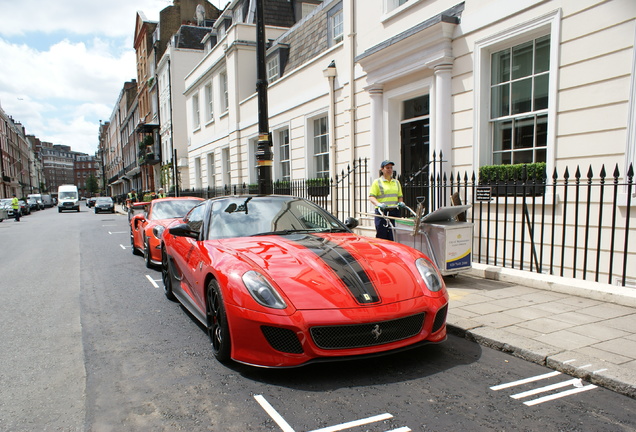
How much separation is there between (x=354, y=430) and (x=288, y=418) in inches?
17.1

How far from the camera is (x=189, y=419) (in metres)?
2.79

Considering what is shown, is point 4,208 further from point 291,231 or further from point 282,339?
point 282,339

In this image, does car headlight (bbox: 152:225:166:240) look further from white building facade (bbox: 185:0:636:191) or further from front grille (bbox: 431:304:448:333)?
front grille (bbox: 431:304:448:333)

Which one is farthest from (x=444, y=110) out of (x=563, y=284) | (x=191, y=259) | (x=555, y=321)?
(x=191, y=259)

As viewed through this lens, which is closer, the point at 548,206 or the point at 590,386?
the point at 590,386

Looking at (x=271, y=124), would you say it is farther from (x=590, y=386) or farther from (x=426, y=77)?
(x=590, y=386)

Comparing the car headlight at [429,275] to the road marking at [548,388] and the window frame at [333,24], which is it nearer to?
the road marking at [548,388]

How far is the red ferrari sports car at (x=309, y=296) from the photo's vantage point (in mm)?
3156

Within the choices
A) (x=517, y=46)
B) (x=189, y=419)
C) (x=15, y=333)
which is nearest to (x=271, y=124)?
(x=517, y=46)

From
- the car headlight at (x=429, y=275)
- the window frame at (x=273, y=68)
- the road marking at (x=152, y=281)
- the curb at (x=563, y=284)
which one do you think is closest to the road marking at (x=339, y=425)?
the car headlight at (x=429, y=275)

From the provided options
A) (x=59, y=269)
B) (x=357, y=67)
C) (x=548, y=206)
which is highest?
(x=357, y=67)

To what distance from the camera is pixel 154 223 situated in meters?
8.80

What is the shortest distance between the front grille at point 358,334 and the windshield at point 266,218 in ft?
5.45

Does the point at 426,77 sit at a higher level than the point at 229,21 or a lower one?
lower
